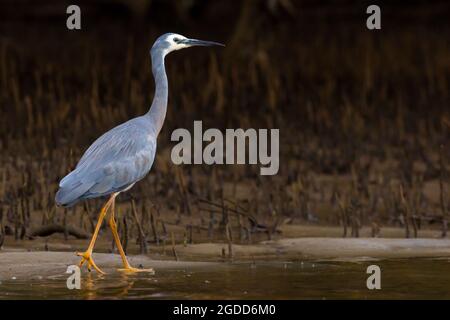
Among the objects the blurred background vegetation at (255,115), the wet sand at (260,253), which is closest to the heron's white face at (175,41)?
the blurred background vegetation at (255,115)

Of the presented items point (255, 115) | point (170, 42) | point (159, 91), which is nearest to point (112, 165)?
point (159, 91)

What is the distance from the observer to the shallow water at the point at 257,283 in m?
7.46

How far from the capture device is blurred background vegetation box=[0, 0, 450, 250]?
10.8 m

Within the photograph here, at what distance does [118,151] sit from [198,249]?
1.08 metres

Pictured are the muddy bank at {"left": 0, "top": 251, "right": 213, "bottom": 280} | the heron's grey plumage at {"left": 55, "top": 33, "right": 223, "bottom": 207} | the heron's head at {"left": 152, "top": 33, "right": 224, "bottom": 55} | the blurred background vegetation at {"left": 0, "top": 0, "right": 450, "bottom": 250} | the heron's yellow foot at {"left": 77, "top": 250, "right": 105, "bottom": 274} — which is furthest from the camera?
the blurred background vegetation at {"left": 0, "top": 0, "right": 450, "bottom": 250}

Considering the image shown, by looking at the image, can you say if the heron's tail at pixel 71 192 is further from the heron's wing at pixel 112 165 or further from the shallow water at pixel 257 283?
the shallow water at pixel 257 283

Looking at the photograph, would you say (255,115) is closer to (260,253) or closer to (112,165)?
(260,253)

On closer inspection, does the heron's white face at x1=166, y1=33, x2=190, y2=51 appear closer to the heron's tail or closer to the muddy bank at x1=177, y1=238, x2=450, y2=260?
the heron's tail

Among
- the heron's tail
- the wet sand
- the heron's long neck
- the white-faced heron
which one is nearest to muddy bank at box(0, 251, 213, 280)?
the wet sand

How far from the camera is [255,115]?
14445mm

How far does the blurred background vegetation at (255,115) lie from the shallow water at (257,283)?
1.12 metres

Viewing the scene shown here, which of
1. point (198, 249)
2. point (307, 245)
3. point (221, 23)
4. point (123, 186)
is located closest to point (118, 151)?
point (123, 186)

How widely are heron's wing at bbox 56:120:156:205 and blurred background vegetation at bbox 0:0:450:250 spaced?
55 centimetres
